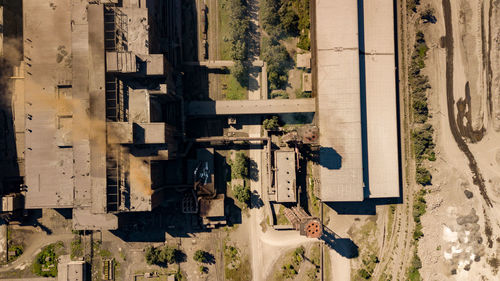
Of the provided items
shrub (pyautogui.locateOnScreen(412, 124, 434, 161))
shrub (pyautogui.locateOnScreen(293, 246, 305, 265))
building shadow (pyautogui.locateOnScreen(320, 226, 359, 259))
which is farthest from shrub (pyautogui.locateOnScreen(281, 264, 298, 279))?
shrub (pyautogui.locateOnScreen(412, 124, 434, 161))

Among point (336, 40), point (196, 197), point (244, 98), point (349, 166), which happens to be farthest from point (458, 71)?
point (196, 197)

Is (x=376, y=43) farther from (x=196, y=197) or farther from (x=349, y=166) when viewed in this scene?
(x=196, y=197)

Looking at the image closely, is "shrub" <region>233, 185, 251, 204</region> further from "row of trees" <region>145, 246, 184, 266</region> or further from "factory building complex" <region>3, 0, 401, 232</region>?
"row of trees" <region>145, 246, 184, 266</region>

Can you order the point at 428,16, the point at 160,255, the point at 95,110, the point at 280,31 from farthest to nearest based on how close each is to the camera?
1. the point at 428,16
2. the point at 280,31
3. the point at 160,255
4. the point at 95,110

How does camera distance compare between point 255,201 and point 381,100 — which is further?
point 255,201

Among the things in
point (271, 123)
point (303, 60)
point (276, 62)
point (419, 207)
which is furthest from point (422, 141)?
point (276, 62)

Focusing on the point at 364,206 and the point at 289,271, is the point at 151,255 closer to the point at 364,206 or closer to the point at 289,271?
the point at 289,271

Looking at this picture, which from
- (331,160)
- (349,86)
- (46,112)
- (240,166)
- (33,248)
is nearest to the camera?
(46,112)
